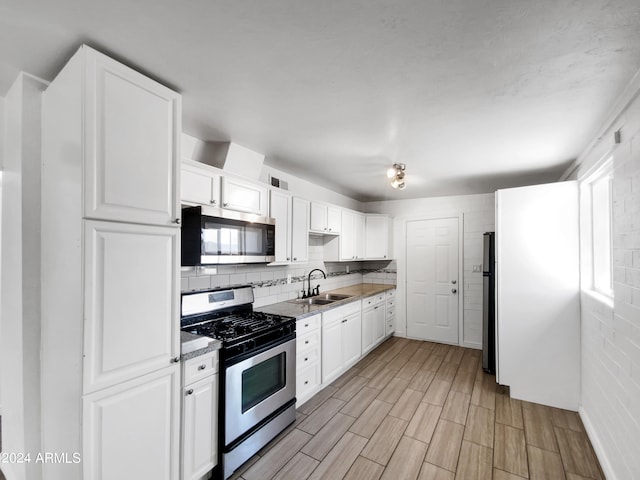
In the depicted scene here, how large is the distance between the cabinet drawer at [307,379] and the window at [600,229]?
2543 mm

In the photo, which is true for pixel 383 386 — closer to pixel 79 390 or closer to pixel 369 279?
pixel 369 279

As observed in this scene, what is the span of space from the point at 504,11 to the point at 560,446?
2.95m

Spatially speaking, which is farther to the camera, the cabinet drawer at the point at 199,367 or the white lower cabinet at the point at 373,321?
the white lower cabinet at the point at 373,321

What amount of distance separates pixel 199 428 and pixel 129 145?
1649mm

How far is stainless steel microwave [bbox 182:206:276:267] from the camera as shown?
2160 millimetres

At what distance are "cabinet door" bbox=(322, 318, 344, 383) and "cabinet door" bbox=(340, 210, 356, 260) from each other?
1177 mm

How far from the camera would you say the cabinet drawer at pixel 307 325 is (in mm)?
2742

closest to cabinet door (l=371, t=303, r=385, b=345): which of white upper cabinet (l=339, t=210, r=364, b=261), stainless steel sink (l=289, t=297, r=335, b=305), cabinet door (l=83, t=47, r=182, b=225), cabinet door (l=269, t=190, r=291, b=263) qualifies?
white upper cabinet (l=339, t=210, r=364, b=261)

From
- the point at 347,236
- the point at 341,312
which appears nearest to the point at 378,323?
the point at 341,312

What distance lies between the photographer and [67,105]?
1.42 metres

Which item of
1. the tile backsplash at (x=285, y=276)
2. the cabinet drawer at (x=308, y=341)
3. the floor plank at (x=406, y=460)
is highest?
the tile backsplash at (x=285, y=276)

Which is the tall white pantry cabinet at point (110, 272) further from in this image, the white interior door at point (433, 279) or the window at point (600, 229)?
the white interior door at point (433, 279)

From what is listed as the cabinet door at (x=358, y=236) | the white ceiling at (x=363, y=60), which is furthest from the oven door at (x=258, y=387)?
the cabinet door at (x=358, y=236)

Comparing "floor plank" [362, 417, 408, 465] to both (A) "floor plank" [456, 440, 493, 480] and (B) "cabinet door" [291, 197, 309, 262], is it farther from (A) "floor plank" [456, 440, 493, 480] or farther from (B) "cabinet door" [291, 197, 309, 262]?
(B) "cabinet door" [291, 197, 309, 262]
